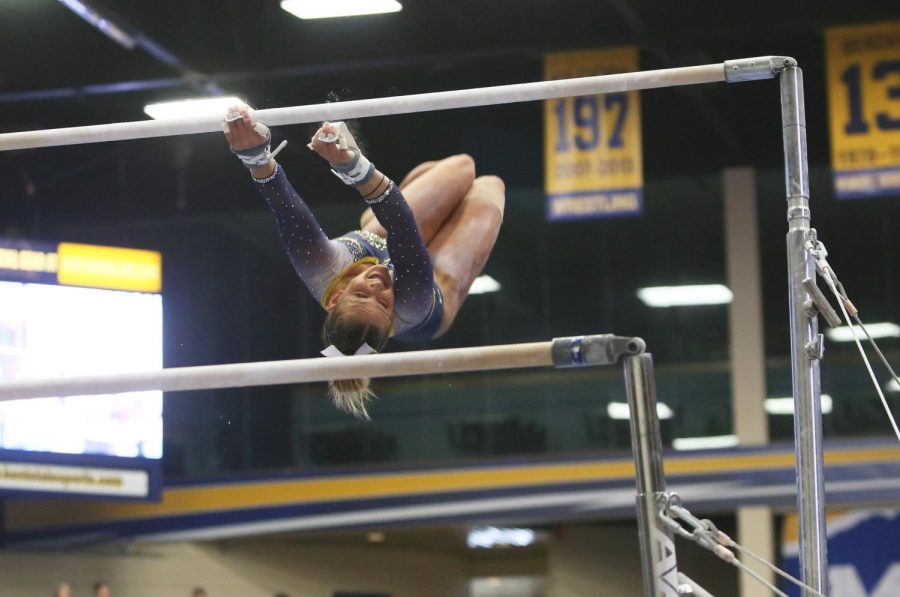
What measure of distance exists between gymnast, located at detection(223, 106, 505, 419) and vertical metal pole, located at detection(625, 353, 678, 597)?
82 centimetres

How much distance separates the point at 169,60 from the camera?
359 inches

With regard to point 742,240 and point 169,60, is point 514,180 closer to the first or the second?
point 742,240

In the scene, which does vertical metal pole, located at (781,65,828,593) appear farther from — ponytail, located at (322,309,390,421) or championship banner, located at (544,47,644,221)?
championship banner, located at (544,47,644,221)

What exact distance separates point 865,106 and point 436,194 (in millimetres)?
4335

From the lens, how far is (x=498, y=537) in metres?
11.7

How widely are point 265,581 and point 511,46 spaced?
14.9 ft

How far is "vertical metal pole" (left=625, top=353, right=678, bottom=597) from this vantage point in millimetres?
2389

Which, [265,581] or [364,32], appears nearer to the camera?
[364,32]

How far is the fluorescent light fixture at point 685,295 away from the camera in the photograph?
971 centimetres

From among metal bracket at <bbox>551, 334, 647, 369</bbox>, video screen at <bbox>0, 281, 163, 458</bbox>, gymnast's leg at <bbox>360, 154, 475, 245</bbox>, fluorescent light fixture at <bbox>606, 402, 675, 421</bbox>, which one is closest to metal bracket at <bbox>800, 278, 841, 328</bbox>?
metal bracket at <bbox>551, 334, 647, 369</bbox>

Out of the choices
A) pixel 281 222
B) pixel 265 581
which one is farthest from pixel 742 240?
pixel 281 222

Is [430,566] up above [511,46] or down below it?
below

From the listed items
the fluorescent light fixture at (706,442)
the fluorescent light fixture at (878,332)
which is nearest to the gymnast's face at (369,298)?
the fluorescent light fixture at (706,442)

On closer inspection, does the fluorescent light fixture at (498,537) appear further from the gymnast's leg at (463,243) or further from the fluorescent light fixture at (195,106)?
the gymnast's leg at (463,243)
